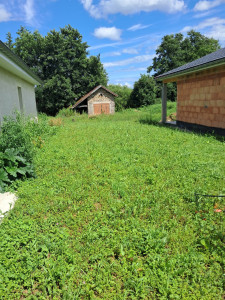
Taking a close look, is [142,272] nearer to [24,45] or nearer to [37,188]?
[37,188]

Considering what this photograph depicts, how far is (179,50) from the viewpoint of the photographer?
37.6 metres

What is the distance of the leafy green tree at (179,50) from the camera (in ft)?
121

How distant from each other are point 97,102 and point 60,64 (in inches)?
356

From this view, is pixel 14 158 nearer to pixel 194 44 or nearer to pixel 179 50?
pixel 179 50

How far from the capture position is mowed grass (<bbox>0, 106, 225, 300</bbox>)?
2.02 m

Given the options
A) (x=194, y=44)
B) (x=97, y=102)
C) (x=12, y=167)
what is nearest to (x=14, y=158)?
(x=12, y=167)

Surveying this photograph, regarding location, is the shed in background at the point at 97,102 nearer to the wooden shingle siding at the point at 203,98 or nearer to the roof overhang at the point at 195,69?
the roof overhang at the point at 195,69

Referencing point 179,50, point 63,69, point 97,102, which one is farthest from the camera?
point 179,50

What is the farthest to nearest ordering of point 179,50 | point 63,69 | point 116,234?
point 179,50 < point 63,69 < point 116,234

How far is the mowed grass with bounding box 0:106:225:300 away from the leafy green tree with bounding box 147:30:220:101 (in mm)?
33779

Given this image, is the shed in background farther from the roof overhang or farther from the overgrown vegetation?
the overgrown vegetation

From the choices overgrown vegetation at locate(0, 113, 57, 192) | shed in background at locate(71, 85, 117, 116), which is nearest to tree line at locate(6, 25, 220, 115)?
shed in background at locate(71, 85, 117, 116)

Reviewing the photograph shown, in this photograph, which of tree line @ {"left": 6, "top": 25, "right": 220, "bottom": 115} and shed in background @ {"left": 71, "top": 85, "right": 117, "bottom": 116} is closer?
shed in background @ {"left": 71, "top": 85, "right": 117, "bottom": 116}

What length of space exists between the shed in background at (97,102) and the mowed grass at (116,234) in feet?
73.2
